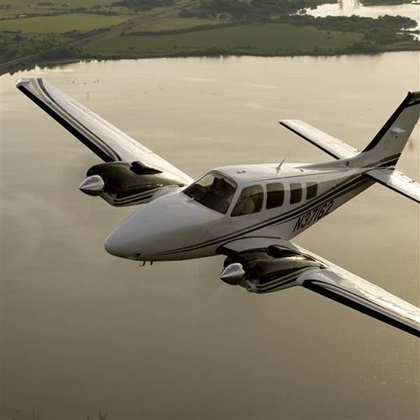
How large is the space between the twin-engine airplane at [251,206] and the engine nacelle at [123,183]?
3cm

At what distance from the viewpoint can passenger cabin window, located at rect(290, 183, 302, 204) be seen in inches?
1011

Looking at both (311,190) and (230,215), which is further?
(311,190)

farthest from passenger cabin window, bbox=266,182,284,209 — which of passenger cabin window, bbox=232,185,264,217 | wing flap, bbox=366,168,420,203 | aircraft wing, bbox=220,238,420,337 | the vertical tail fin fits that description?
the vertical tail fin

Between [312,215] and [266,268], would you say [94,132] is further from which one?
[266,268]

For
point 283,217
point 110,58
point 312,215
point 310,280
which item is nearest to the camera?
point 310,280

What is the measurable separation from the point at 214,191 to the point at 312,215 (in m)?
4.62

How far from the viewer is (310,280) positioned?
21797 mm

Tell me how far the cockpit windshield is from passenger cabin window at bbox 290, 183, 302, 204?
2.59m

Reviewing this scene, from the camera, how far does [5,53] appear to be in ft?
301

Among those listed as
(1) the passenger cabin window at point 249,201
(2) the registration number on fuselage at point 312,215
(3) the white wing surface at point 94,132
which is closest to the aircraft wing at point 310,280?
(1) the passenger cabin window at point 249,201

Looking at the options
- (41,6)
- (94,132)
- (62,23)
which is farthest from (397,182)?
(41,6)

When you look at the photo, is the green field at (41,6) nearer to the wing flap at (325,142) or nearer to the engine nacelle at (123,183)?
the wing flap at (325,142)

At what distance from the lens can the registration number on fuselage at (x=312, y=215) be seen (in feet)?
86.8

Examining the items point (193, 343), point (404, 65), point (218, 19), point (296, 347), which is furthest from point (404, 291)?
point (218, 19)
